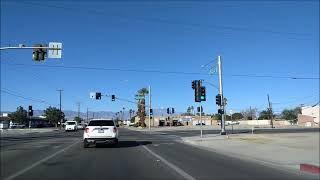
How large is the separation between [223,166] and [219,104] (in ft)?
106

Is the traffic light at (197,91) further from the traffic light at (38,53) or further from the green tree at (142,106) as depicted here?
the green tree at (142,106)

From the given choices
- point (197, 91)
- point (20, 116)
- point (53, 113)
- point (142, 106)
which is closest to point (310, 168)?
point (197, 91)

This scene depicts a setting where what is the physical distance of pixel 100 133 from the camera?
1273 inches

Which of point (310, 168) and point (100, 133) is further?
point (100, 133)

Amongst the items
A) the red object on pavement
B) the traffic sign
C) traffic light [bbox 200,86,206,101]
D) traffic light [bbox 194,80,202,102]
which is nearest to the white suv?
the traffic sign

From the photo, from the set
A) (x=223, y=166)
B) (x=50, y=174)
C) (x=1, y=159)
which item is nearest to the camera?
(x=50, y=174)

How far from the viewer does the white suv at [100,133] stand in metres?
32.2

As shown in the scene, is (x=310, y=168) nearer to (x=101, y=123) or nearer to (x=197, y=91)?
(x=101, y=123)

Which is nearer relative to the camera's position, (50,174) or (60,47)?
(50,174)

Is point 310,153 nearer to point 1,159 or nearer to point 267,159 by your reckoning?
point 267,159

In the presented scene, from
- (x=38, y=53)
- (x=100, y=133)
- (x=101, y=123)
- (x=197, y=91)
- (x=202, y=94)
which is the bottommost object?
(x=100, y=133)

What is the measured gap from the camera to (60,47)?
33.9 meters

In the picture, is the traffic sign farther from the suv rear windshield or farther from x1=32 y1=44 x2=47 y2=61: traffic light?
the suv rear windshield

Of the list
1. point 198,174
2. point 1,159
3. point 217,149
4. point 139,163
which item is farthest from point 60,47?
point 198,174
